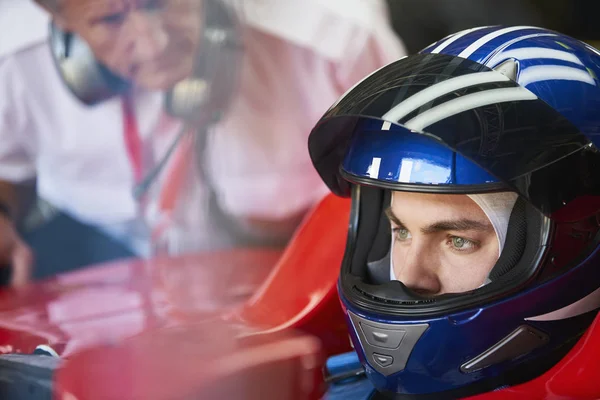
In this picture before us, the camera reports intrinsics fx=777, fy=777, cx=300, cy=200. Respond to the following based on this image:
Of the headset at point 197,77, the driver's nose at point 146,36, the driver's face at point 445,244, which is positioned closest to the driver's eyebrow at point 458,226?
the driver's face at point 445,244

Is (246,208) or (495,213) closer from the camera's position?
(495,213)

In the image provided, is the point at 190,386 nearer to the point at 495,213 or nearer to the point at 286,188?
the point at 495,213

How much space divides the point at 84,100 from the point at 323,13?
825 millimetres

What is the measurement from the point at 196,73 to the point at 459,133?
1.70 metres

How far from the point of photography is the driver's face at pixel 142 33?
97.7 inches

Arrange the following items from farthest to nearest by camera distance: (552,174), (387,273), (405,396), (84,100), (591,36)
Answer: (84,100) < (591,36) < (387,273) < (405,396) < (552,174)

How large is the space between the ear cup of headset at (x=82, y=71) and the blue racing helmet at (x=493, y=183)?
1.56m

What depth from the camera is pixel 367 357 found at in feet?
3.69

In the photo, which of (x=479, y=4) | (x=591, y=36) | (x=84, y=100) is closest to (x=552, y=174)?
(x=591, y=36)

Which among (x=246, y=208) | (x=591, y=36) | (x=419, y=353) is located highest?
(x=591, y=36)

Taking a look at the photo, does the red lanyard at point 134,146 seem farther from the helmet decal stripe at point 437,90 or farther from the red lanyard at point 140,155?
the helmet decal stripe at point 437,90

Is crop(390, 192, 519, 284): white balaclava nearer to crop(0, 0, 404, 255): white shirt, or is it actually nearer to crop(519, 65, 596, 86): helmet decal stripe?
crop(519, 65, 596, 86): helmet decal stripe

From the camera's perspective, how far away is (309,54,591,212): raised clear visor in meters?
0.95

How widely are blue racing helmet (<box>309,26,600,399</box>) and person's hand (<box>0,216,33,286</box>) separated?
69.2 inches
